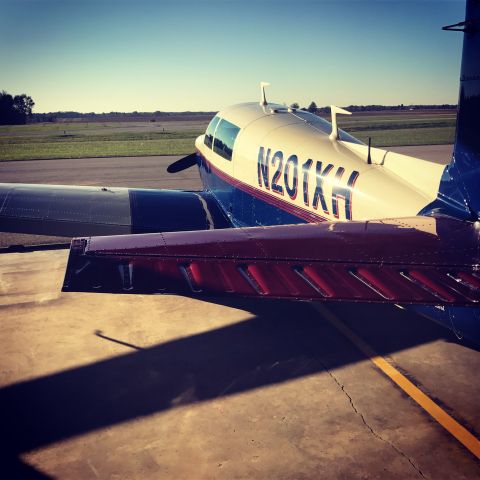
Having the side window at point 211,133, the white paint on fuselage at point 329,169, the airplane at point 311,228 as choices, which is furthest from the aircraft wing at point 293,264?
the side window at point 211,133

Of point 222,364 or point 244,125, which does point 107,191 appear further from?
point 222,364

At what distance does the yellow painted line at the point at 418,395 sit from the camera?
4416 millimetres

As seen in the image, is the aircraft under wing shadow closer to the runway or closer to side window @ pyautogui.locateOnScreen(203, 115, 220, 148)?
the runway

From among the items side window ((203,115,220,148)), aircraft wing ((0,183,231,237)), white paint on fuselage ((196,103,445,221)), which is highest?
side window ((203,115,220,148))

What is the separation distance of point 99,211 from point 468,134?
672 cm

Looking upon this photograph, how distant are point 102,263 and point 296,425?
2473 mm

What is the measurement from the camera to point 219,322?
7.05 m

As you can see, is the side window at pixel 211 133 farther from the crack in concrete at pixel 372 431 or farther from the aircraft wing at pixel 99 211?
the crack in concrete at pixel 372 431

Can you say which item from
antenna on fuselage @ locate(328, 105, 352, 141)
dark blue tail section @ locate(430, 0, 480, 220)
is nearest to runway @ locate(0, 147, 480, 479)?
dark blue tail section @ locate(430, 0, 480, 220)

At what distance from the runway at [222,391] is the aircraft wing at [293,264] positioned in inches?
63.8

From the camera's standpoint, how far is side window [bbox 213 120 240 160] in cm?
962

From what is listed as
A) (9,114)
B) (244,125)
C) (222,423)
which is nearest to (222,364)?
(222,423)

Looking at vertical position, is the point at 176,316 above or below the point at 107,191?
below

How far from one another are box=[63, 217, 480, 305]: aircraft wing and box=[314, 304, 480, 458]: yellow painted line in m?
1.60
